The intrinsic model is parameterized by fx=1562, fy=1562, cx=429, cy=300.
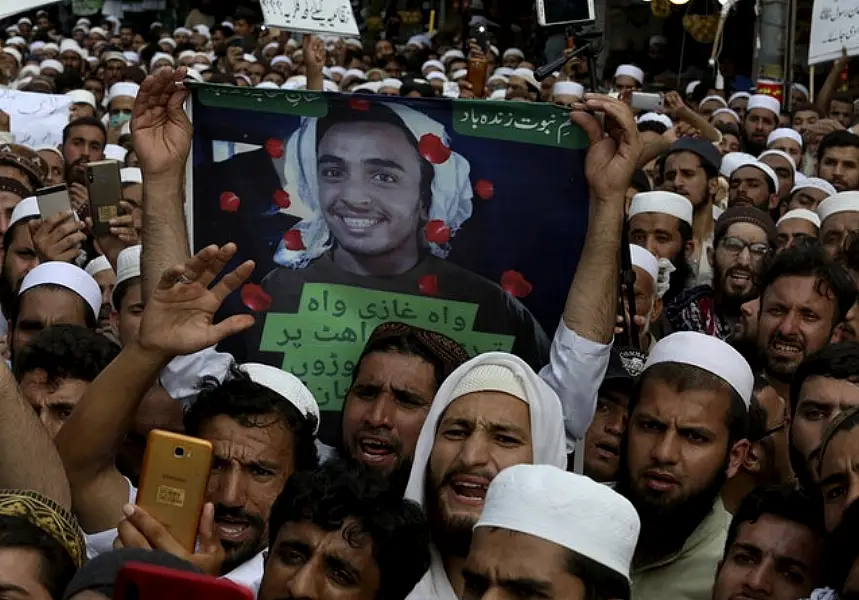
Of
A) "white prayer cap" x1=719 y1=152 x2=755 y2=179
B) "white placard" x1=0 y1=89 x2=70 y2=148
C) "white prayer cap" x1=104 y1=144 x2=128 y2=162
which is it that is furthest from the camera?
"white placard" x1=0 y1=89 x2=70 y2=148

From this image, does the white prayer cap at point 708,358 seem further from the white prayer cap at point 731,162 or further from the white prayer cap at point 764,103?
the white prayer cap at point 764,103

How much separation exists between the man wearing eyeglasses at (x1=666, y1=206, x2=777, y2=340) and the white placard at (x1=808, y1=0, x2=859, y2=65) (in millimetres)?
3293

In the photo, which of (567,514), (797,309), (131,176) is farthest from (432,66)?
(567,514)

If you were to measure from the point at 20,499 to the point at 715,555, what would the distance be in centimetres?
182

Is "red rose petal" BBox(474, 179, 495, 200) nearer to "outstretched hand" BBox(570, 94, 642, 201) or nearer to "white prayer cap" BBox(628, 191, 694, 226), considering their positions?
"outstretched hand" BBox(570, 94, 642, 201)

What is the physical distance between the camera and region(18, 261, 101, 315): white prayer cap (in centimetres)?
557

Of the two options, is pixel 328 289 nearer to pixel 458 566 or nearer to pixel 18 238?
pixel 458 566

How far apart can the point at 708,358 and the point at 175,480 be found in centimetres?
161

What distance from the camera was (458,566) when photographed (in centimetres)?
373

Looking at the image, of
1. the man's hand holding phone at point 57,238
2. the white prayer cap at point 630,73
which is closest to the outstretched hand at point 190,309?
the man's hand holding phone at point 57,238

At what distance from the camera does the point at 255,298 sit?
180 inches

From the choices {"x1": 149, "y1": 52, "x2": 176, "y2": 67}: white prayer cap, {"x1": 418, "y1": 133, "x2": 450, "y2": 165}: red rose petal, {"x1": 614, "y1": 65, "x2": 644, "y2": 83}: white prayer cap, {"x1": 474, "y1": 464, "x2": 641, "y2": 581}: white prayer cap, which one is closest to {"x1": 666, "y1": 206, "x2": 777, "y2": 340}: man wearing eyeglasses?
{"x1": 418, "y1": 133, "x2": 450, "y2": 165}: red rose petal

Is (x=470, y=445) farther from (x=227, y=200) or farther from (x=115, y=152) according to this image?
(x=115, y=152)

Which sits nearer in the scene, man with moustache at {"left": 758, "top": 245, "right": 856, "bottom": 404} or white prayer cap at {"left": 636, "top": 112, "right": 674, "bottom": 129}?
man with moustache at {"left": 758, "top": 245, "right": 856, "bottom": 404}
